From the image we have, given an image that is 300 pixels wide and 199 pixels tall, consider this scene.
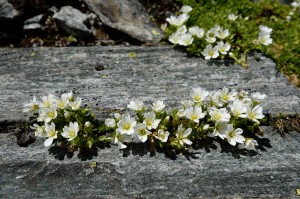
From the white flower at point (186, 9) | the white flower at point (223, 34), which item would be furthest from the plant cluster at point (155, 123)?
the white flower at point (186, 9)

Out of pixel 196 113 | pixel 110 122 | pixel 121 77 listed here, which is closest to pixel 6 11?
pixel 121 77

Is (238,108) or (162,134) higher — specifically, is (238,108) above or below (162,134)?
above

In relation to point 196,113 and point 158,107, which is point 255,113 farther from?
point 158,107

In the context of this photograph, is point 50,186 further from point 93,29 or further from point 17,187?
point 93,29

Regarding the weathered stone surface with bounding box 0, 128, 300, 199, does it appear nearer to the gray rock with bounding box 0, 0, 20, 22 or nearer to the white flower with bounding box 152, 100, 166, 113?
the white flower with bounding box 152, 100, 166, 113

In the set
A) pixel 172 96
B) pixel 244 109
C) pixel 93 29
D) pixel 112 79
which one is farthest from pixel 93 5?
pixel 244 109

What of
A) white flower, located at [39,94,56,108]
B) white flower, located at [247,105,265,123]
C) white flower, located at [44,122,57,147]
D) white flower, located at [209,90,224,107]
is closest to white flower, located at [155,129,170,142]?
white flower, located at [209,90,224,107]
